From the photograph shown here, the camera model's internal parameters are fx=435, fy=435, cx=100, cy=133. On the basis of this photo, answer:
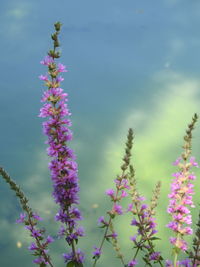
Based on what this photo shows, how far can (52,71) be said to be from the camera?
6699 mm

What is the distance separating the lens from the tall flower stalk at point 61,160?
6.40 metres

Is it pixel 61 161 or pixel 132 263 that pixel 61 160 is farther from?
pixel 132 263

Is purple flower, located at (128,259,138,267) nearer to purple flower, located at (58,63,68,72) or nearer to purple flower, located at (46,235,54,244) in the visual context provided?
purple flower, located at (46,235,54,244)

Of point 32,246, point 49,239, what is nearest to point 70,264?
point 49,239

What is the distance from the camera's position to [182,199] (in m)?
6.38

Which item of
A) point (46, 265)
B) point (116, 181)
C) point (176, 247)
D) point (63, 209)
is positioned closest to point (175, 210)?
point (176, 247)

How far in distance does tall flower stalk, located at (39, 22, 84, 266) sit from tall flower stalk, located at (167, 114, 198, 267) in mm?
1399

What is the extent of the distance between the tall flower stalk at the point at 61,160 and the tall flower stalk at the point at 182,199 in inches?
55.1

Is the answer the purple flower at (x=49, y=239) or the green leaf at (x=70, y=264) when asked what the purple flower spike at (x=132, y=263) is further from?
the purple flower at (x=49, y=239)

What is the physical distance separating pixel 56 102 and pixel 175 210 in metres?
2.39

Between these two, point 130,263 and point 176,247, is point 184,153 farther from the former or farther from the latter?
point 130,263

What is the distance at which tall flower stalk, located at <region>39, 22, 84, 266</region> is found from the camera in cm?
640

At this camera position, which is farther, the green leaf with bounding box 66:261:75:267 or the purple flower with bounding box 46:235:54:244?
the purple flower with bounding box 46:235:54:244

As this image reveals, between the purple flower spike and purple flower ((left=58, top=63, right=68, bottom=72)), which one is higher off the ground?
purple flower ((left=58, top=63, right=68, bottom=72))
